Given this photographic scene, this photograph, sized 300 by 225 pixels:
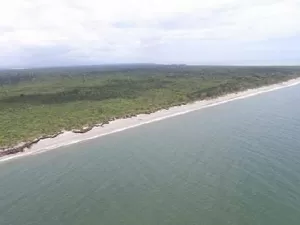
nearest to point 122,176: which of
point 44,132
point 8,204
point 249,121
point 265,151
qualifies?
point 8,204

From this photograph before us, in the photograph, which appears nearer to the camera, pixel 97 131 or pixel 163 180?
pixel 163 180

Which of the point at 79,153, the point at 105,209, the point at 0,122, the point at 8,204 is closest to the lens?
the point at 105,209

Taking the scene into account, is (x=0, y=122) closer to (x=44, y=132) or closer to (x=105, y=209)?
(x=44, y=132)

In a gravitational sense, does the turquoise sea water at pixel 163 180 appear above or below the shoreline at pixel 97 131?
above

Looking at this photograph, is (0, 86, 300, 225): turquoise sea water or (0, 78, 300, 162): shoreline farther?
(0, 78, 300, 162): shoreline

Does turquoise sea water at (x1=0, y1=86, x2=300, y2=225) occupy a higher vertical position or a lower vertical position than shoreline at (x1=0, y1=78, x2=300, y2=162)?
higher

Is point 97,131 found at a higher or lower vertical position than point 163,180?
lower

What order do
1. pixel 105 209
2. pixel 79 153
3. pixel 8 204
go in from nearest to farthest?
1. pixel 105 209
2. pixel 8 204
3. pixel 79 153

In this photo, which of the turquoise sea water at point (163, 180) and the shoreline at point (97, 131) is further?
the shoreline at point (97, 131)
